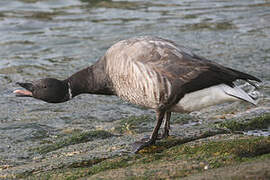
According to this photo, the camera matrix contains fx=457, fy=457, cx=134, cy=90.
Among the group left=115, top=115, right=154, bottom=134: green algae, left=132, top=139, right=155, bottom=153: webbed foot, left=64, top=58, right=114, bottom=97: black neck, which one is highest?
left=64, top=58, right=114, bottom=97: black neck

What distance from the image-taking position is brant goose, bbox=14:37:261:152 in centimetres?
541

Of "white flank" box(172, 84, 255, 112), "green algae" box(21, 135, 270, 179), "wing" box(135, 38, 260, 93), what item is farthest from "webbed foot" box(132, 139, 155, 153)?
"wing" box(135, 38, 260, 93)

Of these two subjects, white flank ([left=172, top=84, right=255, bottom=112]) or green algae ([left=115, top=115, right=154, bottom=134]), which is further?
green algae ([left=115, top=115, right=154, bottom=134])

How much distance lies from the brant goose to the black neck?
0.56 ft

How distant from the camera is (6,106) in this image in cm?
873

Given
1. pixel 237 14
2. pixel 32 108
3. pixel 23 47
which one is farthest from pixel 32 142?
pixel 237 14

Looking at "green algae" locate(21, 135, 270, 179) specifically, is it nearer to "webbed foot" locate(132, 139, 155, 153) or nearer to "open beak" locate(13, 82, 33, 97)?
"webbed foot" locate(132, 139, 155, 153)

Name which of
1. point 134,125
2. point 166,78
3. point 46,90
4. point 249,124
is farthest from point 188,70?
point 46,90

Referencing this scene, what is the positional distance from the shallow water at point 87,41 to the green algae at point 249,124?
3.76 ft

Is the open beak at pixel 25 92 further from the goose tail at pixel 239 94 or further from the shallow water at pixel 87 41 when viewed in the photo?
the goose tail at pixel 239 94

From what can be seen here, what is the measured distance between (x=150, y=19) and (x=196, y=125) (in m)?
8.87

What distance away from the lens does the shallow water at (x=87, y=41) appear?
7852mm

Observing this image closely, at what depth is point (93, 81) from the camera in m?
6.29

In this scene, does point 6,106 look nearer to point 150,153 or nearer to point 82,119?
point 82,119
